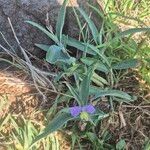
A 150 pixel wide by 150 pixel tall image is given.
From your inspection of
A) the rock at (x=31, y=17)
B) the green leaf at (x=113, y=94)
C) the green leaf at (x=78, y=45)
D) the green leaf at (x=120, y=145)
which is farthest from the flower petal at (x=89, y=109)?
the rock at (x=31, y=17)

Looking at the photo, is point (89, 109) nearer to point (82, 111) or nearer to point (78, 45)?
point (82, 111)

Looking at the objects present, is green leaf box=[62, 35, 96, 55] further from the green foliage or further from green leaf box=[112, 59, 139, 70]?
green leaf box=[112, 59, 139, 70]

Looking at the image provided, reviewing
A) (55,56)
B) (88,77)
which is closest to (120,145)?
(88,77)

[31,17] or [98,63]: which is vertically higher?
[31,17]

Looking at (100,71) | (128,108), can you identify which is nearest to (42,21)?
(100,71)

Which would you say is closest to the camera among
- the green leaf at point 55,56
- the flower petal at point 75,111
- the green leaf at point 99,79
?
the flower petal at point 75,111

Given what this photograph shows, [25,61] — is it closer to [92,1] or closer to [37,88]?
[37,88]

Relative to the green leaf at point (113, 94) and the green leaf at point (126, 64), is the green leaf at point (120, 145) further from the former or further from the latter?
the green leaf at point (126, 64)
